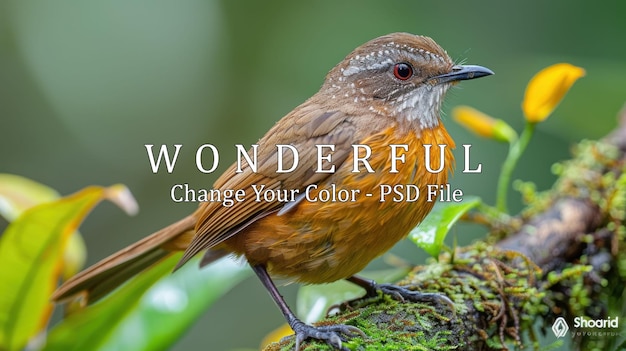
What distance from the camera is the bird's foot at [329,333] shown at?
264 cm

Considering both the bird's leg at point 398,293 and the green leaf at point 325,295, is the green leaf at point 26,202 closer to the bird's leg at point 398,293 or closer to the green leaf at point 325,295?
the green leaf at point 325,295

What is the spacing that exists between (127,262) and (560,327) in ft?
7.19

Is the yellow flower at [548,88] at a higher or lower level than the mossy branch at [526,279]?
higher

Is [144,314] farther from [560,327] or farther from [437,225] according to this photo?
[560,327]

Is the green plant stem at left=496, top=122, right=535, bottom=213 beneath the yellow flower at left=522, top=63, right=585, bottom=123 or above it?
beneath

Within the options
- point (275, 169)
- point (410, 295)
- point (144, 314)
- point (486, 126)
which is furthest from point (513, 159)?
point (144, 314)

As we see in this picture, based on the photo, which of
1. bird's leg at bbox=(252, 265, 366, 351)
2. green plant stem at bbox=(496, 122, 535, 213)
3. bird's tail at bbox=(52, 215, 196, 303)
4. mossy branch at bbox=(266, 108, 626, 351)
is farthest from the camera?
green plant stem at bbox=(496, 122, 535, 213)

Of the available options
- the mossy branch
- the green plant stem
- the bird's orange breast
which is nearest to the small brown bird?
the bird's orange breast

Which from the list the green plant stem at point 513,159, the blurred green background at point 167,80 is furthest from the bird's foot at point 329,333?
the blurred green background at point 167,80

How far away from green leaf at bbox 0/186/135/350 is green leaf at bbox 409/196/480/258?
1.36 m

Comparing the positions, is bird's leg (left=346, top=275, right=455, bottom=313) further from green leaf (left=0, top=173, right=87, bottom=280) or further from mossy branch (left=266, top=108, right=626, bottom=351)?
green leaf (left=0, top=173, right=87, bottom=280)

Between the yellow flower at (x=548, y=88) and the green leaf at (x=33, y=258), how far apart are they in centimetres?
212

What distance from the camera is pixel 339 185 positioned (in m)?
2.99

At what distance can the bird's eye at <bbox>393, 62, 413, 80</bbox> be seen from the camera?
3375 millimetres
